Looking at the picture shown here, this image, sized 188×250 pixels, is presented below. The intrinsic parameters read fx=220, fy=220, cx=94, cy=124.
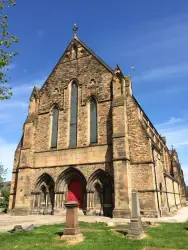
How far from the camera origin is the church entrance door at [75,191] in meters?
17.2

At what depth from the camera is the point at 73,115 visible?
63.2 feet

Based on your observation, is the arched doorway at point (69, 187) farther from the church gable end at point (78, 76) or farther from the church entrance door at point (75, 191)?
the church gable end at point (78, 76)

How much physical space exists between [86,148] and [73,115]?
3491mm

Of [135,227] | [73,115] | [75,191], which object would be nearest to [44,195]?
[75,191]

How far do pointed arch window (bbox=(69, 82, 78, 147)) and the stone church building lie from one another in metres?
0.09

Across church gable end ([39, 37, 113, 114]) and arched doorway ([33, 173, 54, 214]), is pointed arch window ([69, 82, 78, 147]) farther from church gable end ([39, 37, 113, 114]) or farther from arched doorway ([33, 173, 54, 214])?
arched doorway ([33, 173, 54, 214])

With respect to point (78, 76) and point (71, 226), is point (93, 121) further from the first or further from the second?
point (71, 226)

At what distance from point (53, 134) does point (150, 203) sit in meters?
9.91

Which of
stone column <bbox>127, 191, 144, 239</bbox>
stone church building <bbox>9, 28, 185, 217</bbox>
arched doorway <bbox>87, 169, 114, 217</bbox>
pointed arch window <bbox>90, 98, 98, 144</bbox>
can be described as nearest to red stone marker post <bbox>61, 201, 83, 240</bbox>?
stone column <bbox>127, 191, 144, 239</bbox>

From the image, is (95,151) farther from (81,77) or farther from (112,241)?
(112,241)

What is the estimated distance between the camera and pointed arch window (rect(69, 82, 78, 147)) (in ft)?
60.7

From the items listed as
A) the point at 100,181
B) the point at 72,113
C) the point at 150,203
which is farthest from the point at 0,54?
the point at 150,203

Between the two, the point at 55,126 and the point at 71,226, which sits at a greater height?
the point at 55,126

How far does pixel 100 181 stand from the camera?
1639 centimetres
